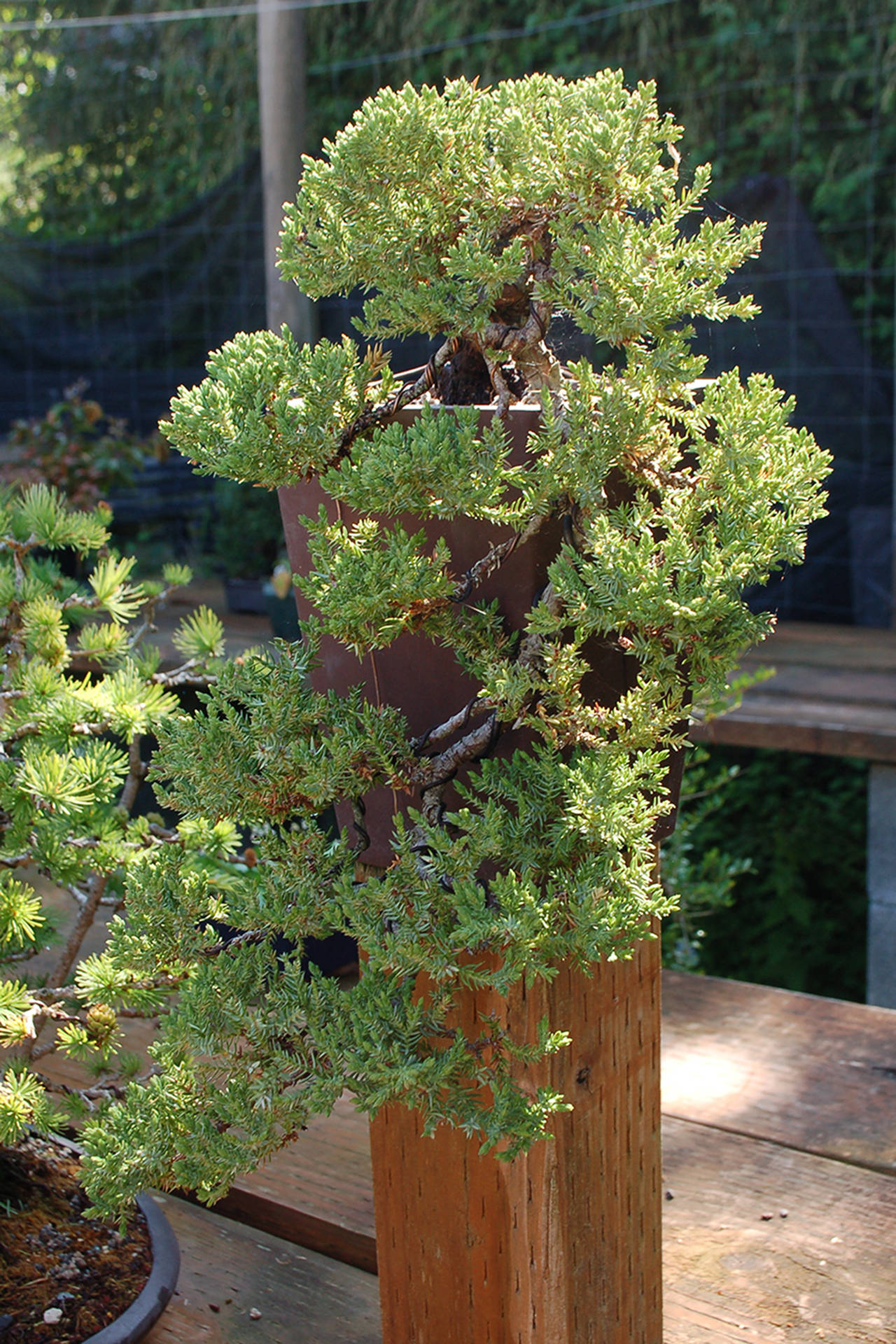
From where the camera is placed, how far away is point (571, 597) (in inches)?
34.9

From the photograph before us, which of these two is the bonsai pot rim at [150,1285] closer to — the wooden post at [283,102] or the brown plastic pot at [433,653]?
the brown plastic pot at [433,653]

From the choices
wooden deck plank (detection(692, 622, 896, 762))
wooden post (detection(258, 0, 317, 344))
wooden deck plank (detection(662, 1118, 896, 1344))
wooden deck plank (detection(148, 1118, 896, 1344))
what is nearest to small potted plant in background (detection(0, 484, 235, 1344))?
wooden deck plank (detection(148, 1118, 896, 1344))

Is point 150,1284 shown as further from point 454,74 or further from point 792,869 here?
point 454,74

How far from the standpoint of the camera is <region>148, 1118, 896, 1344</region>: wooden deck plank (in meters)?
1.35

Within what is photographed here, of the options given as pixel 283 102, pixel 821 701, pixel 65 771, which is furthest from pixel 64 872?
pixel 283 102

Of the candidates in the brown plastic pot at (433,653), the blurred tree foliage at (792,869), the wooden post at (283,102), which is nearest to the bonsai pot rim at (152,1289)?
the brown plastic pot at (433,653)

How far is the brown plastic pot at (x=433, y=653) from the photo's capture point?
3.17ft

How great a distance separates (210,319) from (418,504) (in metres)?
4.62

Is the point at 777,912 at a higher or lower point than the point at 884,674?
lower

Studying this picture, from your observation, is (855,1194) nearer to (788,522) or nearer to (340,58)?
(788,522)

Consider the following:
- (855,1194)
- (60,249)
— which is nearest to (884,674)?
(855,1194)

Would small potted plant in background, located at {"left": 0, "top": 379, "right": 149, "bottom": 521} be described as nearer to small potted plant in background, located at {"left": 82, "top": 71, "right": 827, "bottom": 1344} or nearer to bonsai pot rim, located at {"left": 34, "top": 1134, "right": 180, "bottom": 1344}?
bonsai pot rim, located at {"left": 34, "top": 1134, "right": 180, "bottom": 1344}

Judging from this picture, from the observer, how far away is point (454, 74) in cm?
490

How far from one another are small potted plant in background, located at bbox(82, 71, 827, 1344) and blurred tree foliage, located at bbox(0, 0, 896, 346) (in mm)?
3594
